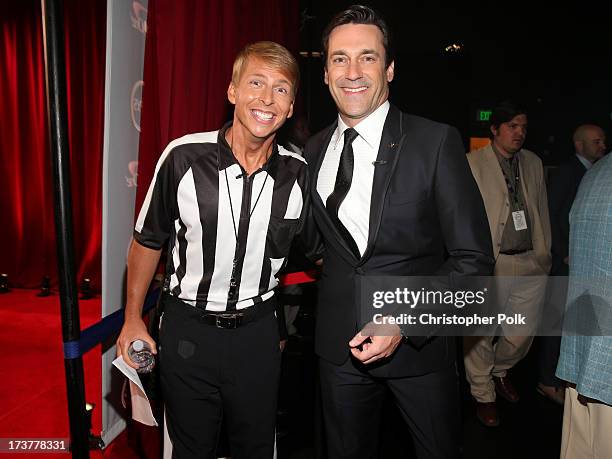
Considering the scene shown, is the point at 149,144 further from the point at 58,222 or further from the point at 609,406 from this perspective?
the point at 609,406

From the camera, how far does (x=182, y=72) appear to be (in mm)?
2395

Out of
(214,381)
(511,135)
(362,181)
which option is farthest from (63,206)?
(511,135)

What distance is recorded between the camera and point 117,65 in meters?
2.19

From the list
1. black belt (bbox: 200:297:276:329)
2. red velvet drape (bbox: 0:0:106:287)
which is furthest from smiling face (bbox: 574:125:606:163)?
red velvet drape (bbox: 0:0:106:287)

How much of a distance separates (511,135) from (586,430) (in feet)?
6.32

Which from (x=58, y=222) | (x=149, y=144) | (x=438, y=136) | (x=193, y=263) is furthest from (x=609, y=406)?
(x=149, y=144)

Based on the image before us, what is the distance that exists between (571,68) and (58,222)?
20.5 feet

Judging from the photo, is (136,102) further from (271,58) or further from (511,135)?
(511,135)

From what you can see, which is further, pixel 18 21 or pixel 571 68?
pixel 571 68

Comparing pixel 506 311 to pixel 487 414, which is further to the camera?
pixel 506 311

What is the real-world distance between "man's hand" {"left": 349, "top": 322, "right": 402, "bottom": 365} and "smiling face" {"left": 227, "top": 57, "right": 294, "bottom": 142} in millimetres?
706

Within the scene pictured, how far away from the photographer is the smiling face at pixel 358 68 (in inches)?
60.4

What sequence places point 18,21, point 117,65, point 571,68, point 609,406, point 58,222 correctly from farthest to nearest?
point 571,68, point 18,21, point 117,65, point 609,406, point 58,222

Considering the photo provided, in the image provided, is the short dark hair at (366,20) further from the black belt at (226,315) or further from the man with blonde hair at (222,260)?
the black belt at (226,315)
